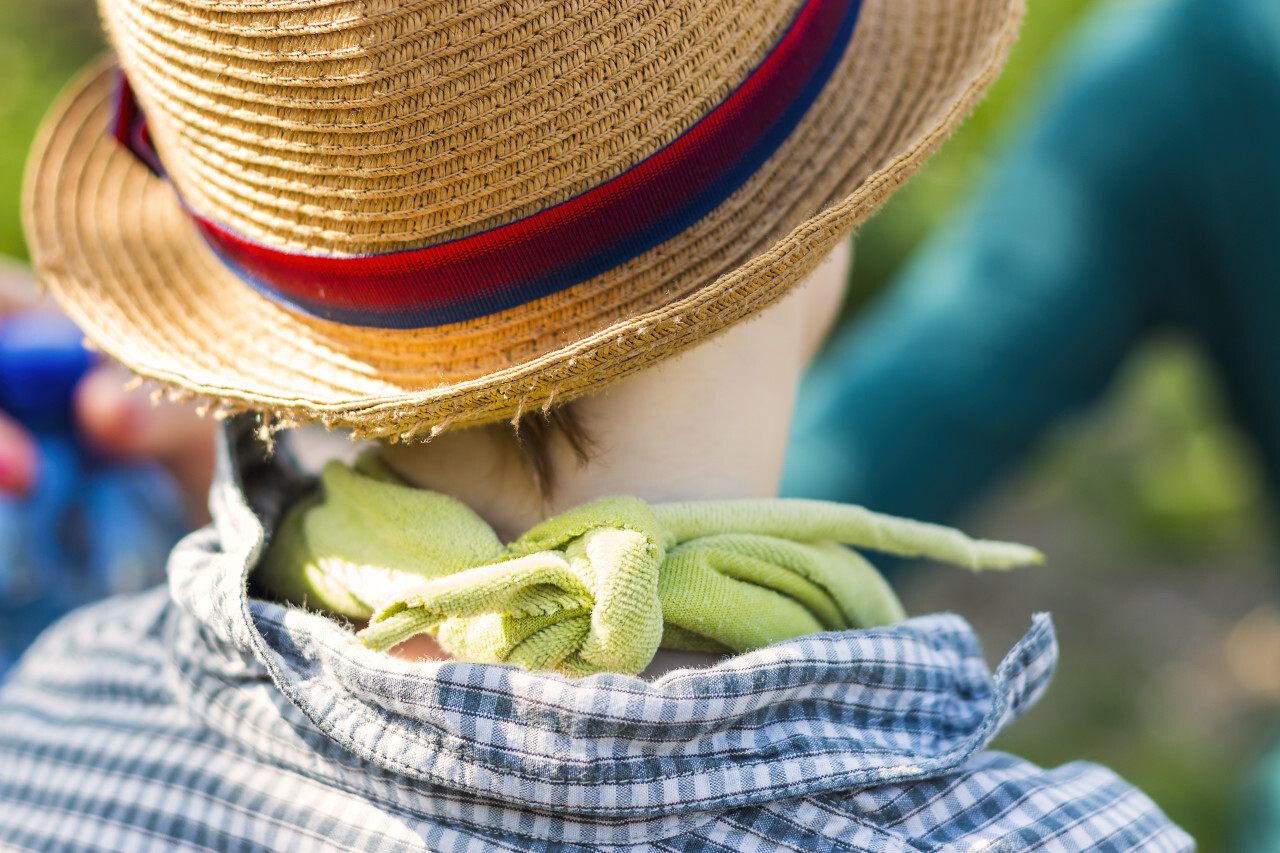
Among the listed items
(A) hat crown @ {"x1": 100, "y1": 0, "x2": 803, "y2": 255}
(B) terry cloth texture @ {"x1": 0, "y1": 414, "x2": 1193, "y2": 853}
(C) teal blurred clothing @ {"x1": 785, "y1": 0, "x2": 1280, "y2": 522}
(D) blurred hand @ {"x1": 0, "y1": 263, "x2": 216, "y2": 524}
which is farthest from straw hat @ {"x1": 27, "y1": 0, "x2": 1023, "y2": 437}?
(C) teal blurred clothing @ {"x1": 785, "y1": 0, "x2": 1280, "y2": 522}

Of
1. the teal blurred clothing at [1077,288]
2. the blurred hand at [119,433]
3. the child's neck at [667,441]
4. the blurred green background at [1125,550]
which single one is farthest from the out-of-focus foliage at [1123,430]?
the child's neck at [667,441]

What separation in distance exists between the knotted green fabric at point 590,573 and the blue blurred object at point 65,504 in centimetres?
104

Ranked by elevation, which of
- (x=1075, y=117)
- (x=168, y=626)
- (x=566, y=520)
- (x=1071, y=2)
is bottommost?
(x=168, y=626)

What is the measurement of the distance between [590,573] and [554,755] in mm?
144

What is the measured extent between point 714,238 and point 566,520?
0.91 feet

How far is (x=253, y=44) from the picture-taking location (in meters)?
0.91

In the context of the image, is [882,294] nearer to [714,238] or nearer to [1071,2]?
[1071,2]

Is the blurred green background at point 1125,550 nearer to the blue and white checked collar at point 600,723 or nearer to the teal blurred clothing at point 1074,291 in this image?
the teal blurred clothing at point 1074,291

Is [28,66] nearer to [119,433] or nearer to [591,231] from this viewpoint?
[119,433]

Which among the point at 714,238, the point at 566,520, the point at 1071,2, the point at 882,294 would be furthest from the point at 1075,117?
the point at 566,520

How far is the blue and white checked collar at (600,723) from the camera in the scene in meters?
0.89

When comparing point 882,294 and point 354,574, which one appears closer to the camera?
point 354,574

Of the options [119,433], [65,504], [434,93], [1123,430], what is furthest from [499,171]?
[1123,430]

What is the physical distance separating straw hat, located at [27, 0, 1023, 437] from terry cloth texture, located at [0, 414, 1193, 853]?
0.22 m
